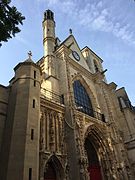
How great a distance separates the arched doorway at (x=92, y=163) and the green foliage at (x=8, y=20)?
10.1m

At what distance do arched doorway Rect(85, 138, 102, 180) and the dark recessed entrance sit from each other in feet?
12.5

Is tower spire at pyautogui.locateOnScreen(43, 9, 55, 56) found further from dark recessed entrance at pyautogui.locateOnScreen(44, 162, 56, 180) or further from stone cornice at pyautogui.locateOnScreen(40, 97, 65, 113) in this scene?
dark recessed entrance at pyautogui.locateOnScreen(44, 162, 56, 180)

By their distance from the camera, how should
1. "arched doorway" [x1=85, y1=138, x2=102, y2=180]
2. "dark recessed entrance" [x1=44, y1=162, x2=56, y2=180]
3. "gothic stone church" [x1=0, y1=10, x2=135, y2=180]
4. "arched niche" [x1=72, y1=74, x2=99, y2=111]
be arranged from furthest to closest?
"arched niche" [x1=72, y1=74, x2=99, y2=111] < "arched doorway" [x1=85, y1=138, x2=102, y2=180] < "dark recessed entrance" [x1=44, y1=162, x2=56, y2=180] < "gothic stone church" [x1=0, y1=10, x2=135, y2=180]

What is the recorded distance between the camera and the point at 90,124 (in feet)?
48.1

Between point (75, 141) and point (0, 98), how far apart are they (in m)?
5.07

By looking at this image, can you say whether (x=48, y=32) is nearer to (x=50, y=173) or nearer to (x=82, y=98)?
(x=82, y=98)

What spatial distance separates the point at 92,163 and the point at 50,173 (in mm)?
4850

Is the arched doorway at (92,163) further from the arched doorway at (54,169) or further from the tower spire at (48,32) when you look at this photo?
the tower spire at (48,32)

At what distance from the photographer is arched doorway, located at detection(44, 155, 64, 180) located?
10.4m

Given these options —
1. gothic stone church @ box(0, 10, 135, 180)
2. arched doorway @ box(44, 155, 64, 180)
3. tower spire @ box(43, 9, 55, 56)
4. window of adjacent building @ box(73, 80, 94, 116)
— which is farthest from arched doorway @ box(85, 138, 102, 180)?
tower spire @ box(43, 9, 55, 56)

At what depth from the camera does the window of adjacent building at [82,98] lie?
56.0ft

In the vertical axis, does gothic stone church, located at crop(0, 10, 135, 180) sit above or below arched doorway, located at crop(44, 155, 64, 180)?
above

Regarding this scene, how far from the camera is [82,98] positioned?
703 inches

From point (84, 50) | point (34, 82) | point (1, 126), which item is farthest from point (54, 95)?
point (84, 50)
